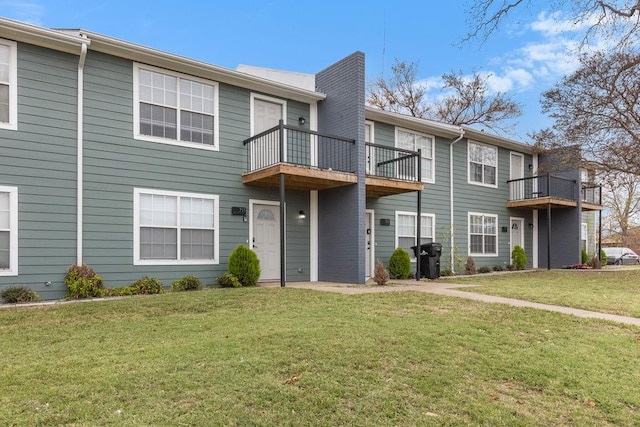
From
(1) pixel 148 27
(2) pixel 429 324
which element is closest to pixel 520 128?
(1) pixel 148 27

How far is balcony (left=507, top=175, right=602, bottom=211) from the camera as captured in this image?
16438 millimetres

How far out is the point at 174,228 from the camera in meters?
9.65

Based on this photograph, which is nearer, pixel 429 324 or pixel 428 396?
pixel 428 396

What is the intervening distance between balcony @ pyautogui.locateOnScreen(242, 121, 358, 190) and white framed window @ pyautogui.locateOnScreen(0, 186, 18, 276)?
4.65 metres

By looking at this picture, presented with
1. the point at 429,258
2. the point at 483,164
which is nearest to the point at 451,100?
the point at 483,164

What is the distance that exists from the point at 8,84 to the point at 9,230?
2668 mm

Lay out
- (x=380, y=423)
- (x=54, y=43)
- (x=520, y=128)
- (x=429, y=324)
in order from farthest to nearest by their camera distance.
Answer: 1. (x=520, y=128)
2. (x=54, y=43)
3. (x=429, y=324)
4. (x=380, y=423)

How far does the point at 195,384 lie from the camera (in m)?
3.48

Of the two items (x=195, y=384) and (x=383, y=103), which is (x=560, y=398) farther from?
(x=383, y=103)

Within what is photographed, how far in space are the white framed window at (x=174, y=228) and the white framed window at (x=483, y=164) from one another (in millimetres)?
9891

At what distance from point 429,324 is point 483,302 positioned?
2.41m

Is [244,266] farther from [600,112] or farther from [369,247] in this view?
[600,112]

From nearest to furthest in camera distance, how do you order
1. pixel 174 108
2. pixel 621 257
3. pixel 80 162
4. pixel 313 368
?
1. pixel 313 368
2. pixel 80 162
3. pixel 174 108
4. pixel 621 257

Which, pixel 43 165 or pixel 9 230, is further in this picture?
pixel 43 165
